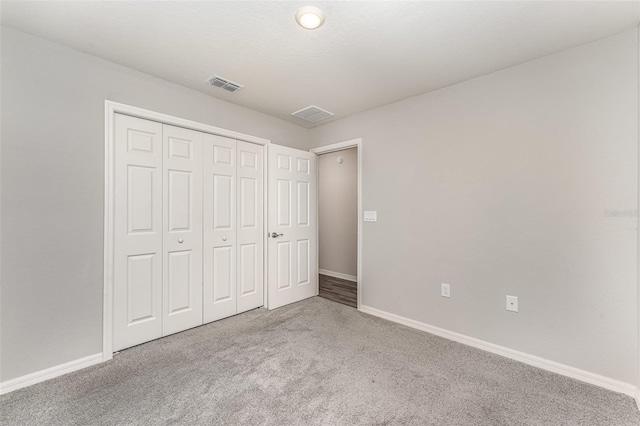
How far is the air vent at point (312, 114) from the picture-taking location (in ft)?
10.5

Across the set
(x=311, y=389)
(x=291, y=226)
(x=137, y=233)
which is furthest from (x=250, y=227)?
(x=311, y=389)

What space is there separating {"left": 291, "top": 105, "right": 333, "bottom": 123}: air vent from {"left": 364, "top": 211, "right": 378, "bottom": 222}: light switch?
136 cm

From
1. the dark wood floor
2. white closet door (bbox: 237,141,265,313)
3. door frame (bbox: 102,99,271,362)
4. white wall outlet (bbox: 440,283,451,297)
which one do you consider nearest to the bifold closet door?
white closet door (bbox: 237,141,265,313)

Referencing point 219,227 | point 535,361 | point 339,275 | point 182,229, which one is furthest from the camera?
point 339,275

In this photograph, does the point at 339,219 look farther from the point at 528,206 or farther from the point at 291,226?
the point at 528,206

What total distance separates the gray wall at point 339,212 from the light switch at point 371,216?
1.52 meters

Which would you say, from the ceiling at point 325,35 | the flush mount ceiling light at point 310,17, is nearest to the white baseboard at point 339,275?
the ceiling at point 325,35

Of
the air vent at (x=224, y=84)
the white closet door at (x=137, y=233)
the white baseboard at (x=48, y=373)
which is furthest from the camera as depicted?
the air vent at (x=224, y=84)

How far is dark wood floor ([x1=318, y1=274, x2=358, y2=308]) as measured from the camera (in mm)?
3672

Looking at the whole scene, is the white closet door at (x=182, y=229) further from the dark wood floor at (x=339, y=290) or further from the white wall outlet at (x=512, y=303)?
the white wall outlet at (x=512, y=303)

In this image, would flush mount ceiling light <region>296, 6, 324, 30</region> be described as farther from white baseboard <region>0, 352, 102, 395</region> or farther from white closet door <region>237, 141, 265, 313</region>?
white baseboard <region>0, 352, 102, 395</region>

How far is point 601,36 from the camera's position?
6.10 feet

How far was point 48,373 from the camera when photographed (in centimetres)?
191

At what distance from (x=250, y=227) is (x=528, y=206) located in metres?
2.80
